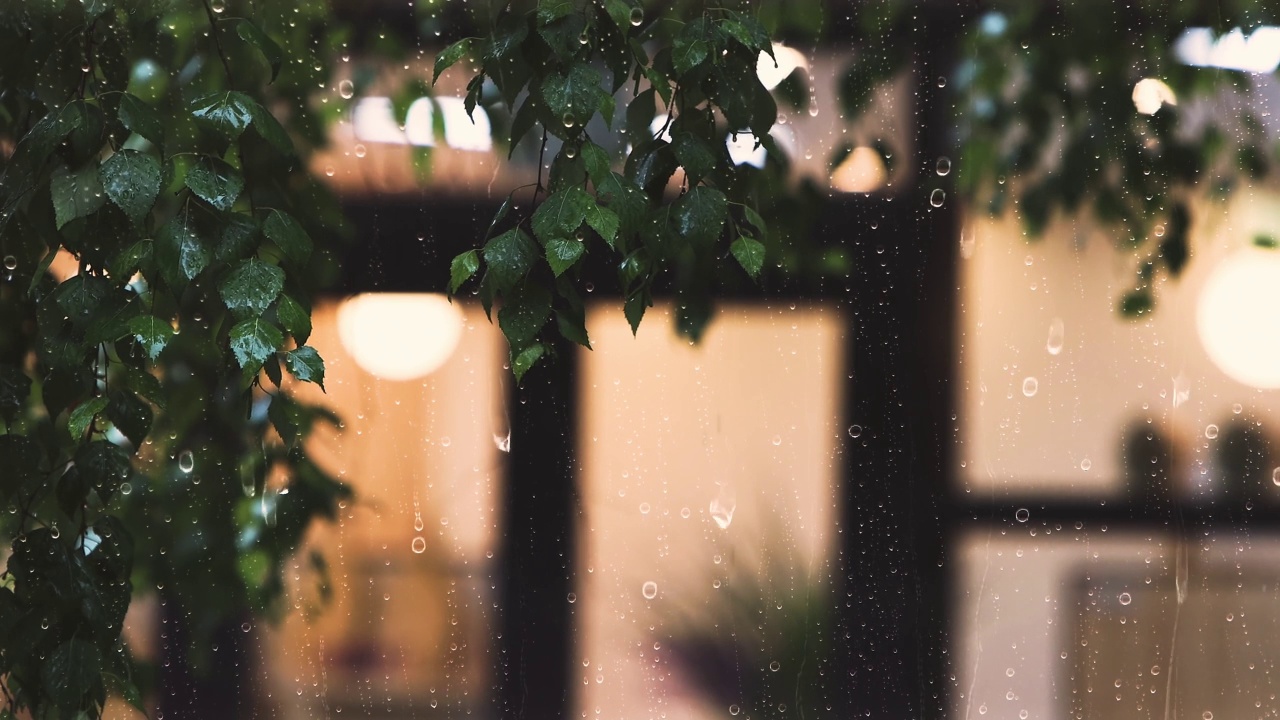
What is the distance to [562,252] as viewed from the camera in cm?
96

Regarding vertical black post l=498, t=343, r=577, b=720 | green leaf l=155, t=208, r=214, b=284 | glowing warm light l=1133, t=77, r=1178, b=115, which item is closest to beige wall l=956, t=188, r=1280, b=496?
glowing warm light l=1133, t=77, r=1178, b=115

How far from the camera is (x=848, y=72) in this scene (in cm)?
126

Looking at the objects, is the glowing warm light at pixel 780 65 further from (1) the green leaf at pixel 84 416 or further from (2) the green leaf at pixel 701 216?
(1) the green leaf at pixel 84 416

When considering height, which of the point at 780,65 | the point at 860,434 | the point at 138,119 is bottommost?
the point at 860,434

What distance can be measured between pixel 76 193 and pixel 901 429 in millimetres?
1001

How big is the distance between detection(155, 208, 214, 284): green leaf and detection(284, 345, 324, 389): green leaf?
123 mm

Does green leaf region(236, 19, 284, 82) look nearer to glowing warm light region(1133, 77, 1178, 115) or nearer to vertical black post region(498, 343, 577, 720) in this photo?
vertical black post region(498, 343, 577, 720)

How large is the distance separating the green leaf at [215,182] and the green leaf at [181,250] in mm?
34

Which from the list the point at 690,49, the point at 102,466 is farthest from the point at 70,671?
the point at 690,49

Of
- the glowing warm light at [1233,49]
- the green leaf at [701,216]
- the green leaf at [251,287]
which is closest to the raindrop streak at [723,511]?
the green leaf at [701,216]

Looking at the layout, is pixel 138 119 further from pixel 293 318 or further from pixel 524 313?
pixel 524 313

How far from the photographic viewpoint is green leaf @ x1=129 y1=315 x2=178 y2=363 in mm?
922

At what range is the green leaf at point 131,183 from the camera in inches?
35.7

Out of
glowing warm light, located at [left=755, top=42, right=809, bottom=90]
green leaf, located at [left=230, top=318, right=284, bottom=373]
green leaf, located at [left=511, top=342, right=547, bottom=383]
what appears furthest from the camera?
glowing warm light, located at [left=755, top=42, right=809, bottom=90]
